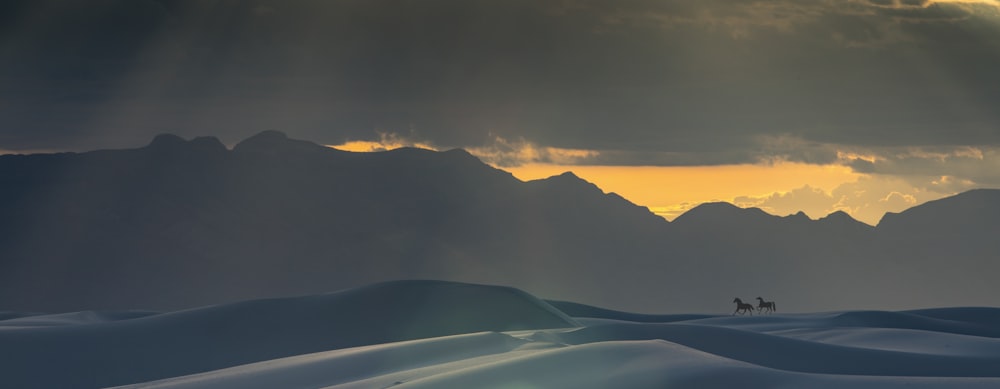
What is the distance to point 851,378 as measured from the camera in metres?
27.0

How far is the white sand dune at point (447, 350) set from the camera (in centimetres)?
2877

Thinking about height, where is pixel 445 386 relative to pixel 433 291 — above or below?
below

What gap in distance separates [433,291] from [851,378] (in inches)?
1750

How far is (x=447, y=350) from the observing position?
1618 inches


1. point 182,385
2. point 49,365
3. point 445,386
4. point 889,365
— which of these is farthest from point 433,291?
point 445,386

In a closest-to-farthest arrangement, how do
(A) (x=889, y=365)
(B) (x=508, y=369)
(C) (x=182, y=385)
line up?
(B) (x=508, y=369) → (C) (x=182, y=385) → (A) (x=889, y=365)

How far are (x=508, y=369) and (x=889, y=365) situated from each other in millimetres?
23345

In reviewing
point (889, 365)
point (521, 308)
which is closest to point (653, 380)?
point (889, 365)

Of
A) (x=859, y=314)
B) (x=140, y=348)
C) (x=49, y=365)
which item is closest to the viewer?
(x=49, y=365)

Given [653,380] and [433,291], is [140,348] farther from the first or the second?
[653,380]

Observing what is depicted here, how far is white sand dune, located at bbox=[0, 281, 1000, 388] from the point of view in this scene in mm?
28766

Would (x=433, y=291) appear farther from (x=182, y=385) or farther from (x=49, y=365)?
(x=182, y=385)

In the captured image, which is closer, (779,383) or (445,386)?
(779,383)

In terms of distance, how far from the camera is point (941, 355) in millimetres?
49781
